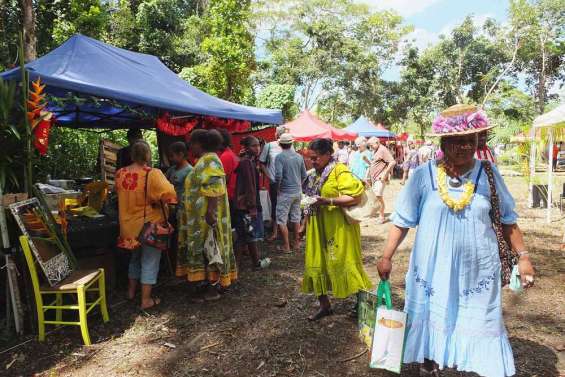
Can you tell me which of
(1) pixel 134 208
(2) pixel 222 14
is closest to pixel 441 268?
(1) pixel 134 208

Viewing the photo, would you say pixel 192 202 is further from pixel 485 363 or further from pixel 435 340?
pixel 485 363

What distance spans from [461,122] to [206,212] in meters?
2.53

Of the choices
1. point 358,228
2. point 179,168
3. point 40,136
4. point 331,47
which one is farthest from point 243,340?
point 331,47

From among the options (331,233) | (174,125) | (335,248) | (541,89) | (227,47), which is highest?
(541,89)

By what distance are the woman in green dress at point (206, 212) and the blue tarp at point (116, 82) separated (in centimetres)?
130

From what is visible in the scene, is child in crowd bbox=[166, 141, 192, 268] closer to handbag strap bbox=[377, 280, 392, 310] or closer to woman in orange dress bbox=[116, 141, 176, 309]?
woman in orange dress bbox=[116, 141, 176, 309]

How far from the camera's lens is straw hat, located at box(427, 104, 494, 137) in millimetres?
2334

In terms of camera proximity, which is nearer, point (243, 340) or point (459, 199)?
point (459, 199)

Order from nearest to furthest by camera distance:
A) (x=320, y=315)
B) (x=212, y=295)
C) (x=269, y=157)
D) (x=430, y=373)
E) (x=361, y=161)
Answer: (x=430, y=373) < (x=320, y=315) < (x=212, y=295) < (x=269, y=157) < (x=361, y=161)

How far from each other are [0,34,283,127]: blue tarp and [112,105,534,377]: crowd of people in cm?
83

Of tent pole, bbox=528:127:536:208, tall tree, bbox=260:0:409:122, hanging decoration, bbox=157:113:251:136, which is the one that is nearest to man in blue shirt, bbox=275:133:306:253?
hanging decoration, bbox=157:113:251:136

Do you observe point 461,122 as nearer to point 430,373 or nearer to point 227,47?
point 430,373

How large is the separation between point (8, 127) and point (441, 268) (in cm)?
347

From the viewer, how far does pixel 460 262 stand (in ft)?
7.78
